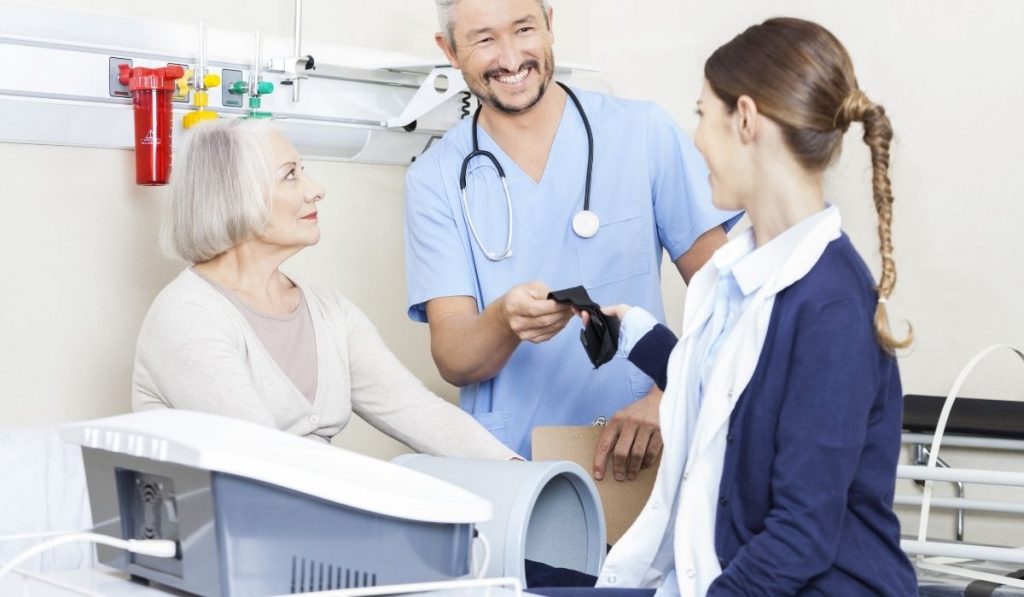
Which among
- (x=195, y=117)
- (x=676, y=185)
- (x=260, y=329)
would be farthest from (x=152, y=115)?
(x=676, y=185)

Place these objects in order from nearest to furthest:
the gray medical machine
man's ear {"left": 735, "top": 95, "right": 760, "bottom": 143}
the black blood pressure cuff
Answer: the gray medical machine < man's ear {"left": 735, "top": 95, "right": 760, "bottom": 143} < the black blood pressure cuff

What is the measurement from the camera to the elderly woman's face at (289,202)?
72.9 inches

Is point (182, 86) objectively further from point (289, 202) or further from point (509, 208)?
point (509, 208)

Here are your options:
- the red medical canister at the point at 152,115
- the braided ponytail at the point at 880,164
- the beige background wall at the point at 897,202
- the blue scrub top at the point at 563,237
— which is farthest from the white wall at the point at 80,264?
the braided ponytail at the point at 880,164

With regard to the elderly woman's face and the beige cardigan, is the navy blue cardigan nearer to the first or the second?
the beige cardigan

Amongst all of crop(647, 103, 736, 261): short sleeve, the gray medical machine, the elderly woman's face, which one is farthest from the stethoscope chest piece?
the gray medical machine

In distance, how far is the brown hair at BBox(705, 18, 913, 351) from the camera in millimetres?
1232

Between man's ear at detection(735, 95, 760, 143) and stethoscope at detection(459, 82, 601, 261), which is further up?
man's ear at detection(735, 95, 760, 143)

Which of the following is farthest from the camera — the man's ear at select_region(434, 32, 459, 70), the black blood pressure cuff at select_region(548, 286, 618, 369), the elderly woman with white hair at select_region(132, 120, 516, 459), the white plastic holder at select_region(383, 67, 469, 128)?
the white plastic holder at select_region(383, 67, 469, 128)

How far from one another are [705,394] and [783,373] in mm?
110

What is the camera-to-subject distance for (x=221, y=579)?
96 centimetres

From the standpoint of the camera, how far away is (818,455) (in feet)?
3.76

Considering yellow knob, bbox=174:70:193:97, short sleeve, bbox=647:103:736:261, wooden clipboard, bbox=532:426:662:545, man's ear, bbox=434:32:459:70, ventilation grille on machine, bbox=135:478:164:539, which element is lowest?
wooden clipboard, bbox=532:426:662:545

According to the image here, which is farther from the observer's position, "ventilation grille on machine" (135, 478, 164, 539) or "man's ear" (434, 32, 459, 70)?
"man's ear" (434, 32, 459, 70)
